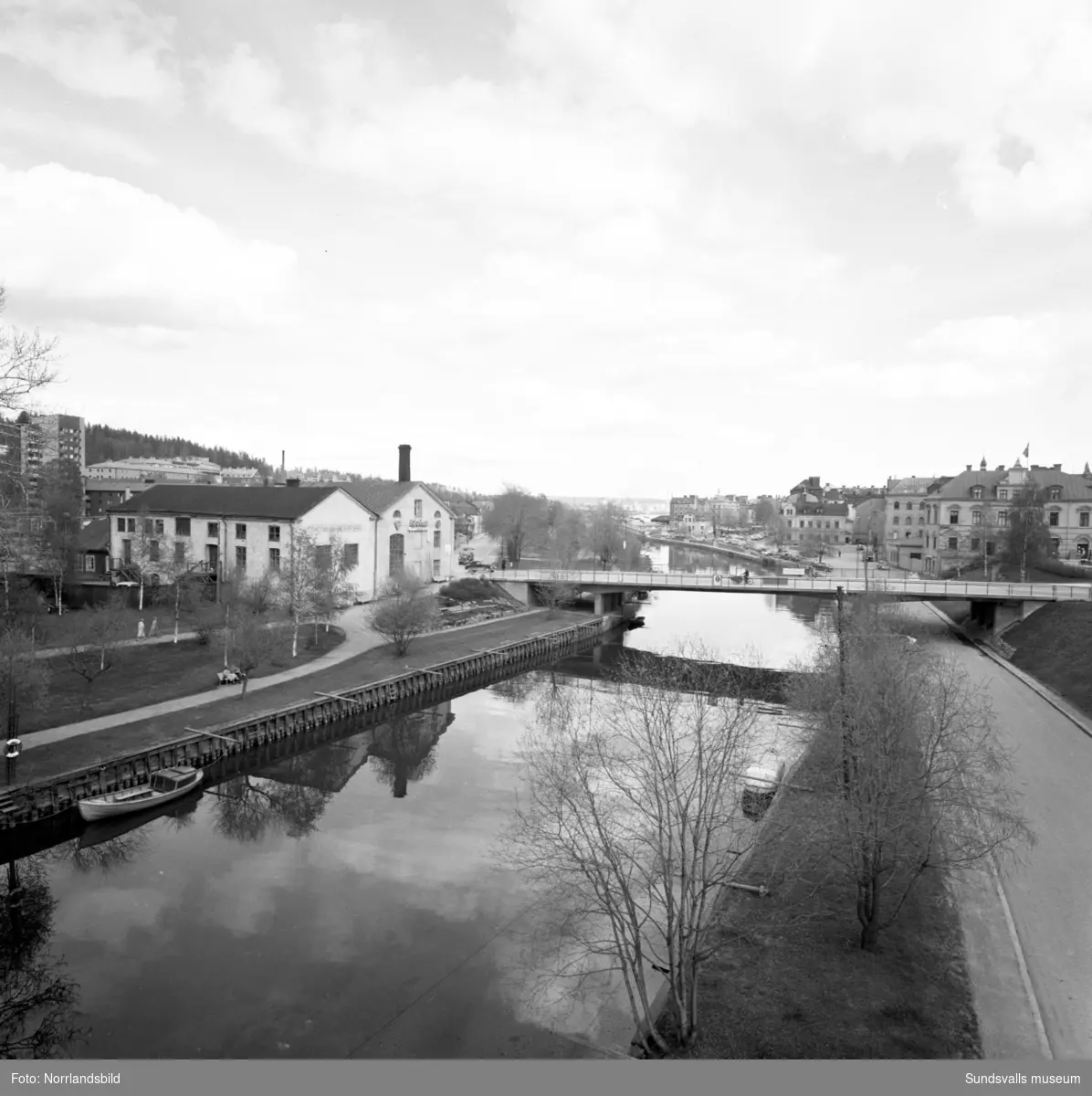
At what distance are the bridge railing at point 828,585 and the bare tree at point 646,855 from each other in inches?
1195

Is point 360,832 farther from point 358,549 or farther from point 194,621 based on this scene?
point 358,549

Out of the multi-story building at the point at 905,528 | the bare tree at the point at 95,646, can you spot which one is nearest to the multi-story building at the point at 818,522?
the multi-story building at the point at 905,528

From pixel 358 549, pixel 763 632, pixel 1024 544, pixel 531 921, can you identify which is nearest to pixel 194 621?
pixel 358 549

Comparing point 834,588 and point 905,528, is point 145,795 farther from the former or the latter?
point 905,528

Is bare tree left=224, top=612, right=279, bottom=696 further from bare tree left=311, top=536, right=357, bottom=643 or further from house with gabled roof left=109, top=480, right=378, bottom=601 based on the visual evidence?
house with gabled roof left=109, top=480, right=378, bottom=601

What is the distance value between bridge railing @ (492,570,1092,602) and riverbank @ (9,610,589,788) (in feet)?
30.3

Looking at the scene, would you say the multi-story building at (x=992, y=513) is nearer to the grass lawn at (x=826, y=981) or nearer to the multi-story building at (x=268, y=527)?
the multi-story building at (x=268, y=527)

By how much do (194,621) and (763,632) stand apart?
119 feet

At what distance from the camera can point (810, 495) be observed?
159 metres

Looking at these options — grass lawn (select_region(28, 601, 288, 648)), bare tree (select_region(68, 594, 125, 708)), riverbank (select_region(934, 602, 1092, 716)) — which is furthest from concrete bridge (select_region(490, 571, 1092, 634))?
bare tree (select_region(68, 594, 125, 708))

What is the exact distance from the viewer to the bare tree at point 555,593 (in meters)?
59.2

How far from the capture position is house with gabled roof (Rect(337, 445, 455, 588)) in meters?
54.9

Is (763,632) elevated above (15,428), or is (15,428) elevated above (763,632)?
(15,428)

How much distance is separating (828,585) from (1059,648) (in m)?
14.9
